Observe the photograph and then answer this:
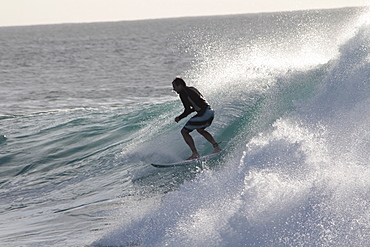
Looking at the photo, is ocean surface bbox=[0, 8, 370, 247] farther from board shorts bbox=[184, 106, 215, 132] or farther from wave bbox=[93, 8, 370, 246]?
board shorts bbox=[184, 106, 215, 132]

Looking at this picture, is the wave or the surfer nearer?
the wave

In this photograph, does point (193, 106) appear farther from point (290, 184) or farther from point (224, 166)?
point (290, 184)

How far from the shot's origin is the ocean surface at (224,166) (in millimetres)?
5590

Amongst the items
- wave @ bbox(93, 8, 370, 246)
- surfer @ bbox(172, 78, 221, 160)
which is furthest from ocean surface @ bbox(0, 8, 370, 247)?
surfer @ bbox(172, 78, 221, 160)

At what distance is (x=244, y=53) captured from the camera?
1350 centimetres

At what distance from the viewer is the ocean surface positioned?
5.59m

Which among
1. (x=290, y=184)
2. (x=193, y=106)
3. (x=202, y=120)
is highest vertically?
(x=193, y=106)

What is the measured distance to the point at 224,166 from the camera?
7926 millimetres

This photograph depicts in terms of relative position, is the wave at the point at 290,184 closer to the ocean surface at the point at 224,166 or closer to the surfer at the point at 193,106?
the ocean surface at the point at 224,166

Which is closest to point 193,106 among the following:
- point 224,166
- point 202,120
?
point 202,120

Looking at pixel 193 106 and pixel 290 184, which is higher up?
pixel 193 106

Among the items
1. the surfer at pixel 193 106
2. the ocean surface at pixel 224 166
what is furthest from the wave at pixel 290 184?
the surfer at pixel 193 106

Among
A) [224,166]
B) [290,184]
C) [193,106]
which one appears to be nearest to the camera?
[290,184]

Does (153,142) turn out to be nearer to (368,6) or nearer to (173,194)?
(173,194)
